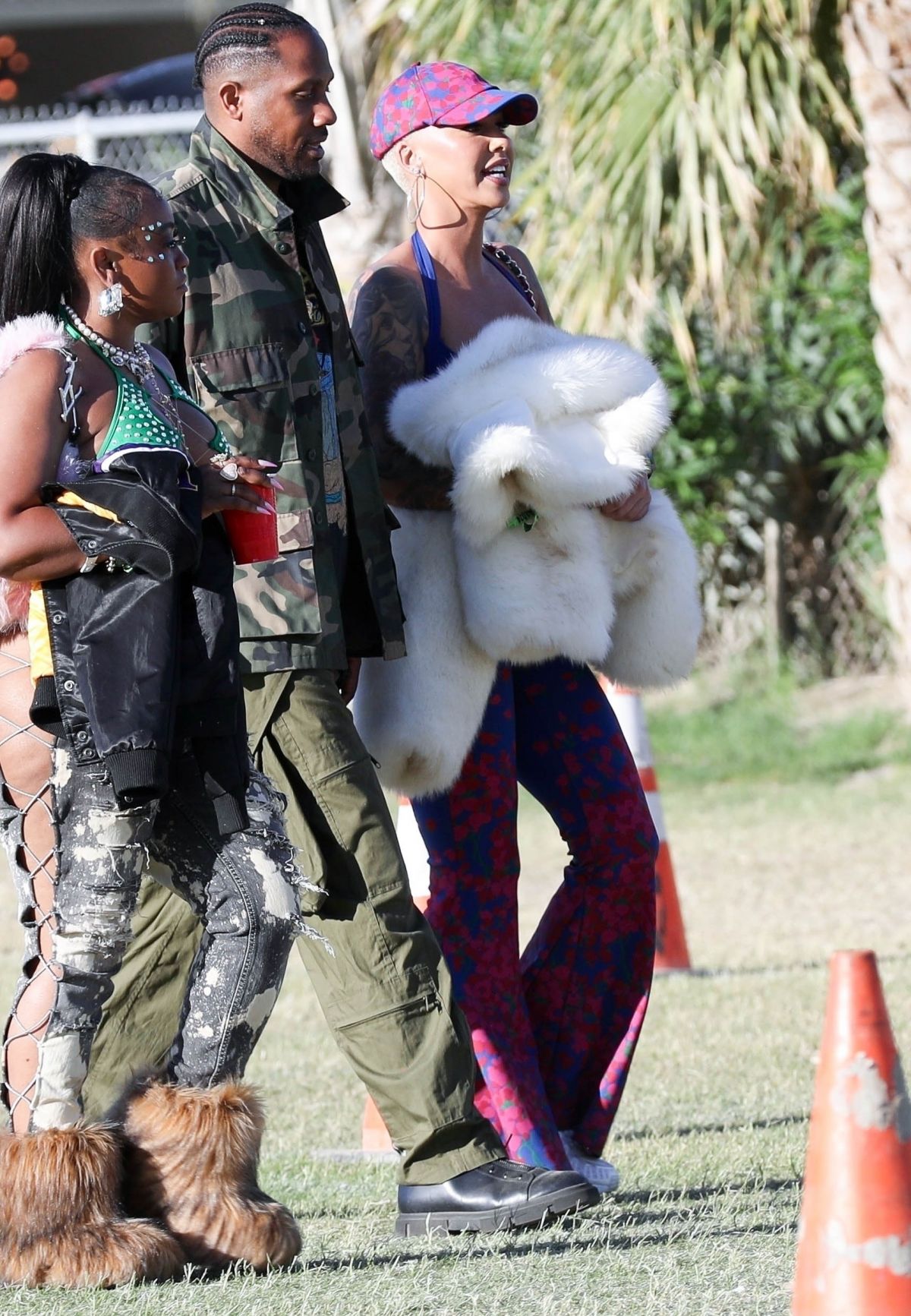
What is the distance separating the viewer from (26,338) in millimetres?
3178

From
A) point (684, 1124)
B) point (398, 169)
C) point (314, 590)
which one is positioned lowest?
point (684, 1124)

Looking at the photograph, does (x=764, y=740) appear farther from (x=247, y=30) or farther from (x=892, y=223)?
(x=247, y=30)

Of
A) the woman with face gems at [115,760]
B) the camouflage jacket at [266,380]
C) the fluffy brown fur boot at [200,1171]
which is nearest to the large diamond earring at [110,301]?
the woman with face gems at [115,760]

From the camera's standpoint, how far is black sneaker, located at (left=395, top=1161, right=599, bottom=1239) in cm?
357

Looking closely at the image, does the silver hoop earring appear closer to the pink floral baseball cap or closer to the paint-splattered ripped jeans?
the pink floral baseball cap

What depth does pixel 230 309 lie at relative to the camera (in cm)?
368

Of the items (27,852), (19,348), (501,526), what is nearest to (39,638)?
(27,852)

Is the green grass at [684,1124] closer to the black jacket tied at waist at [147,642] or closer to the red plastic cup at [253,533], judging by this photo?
the black jacket tied at waist at [147,642]

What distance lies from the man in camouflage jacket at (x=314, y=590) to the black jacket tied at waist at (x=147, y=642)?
43 centimetres

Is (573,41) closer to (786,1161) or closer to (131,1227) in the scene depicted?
(786,1161)

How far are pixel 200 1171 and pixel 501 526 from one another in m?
Answer: 1.40

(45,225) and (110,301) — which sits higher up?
(45,225)

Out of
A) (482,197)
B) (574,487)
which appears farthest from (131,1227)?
(482,197)

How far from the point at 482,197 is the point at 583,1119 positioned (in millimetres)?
1891
